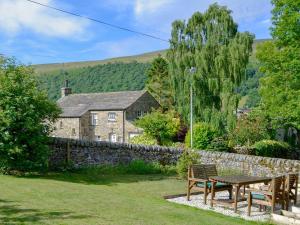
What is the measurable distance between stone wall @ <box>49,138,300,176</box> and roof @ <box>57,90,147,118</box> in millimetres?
22353

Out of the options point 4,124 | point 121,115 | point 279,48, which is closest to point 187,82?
point 121,115

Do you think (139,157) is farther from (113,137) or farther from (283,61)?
(113,137)

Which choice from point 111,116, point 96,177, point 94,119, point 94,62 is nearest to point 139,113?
point 111,116

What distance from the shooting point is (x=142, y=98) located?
157 ft

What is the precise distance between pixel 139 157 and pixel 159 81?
119 ft

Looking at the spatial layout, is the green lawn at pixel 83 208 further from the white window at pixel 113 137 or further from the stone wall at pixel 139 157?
the white window at pixel 113 137

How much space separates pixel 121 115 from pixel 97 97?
7365 mm

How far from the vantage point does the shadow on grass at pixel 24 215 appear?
8.24 meters

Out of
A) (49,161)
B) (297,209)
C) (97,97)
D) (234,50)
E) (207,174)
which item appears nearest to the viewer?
(297,209)

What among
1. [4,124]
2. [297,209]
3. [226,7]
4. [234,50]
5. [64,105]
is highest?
[226,7]

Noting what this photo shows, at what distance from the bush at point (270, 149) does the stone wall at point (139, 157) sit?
982cm

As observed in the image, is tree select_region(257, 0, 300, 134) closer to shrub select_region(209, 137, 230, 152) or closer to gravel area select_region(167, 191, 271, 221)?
shrub select_region(209, 137, 230, 152)

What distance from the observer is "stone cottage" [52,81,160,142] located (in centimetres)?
4559

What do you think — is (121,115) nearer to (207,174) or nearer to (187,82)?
(187,82)
